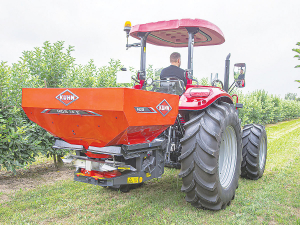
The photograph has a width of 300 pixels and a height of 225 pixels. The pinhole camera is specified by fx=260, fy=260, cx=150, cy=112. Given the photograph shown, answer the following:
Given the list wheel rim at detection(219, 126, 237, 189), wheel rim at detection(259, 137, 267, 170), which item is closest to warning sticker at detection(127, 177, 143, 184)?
wheel rim at detection(219, 126, 237, 189)

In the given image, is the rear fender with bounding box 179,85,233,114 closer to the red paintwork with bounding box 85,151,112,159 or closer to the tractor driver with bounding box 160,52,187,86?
the tractor driver with bounding box 160,52,187,86

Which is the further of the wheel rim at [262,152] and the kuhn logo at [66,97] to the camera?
the wheel rim at [262,152]

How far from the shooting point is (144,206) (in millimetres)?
3359

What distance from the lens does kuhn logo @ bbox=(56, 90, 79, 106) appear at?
2.51 metres

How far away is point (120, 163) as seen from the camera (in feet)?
9.09

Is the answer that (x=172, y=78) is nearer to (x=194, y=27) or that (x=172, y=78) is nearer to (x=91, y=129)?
(x=194, y=27)

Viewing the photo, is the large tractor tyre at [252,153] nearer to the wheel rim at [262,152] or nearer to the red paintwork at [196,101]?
the wheel rim at [262,152]

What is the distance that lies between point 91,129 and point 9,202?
6.50ft

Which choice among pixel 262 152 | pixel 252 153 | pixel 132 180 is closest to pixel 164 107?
pixel 132 180

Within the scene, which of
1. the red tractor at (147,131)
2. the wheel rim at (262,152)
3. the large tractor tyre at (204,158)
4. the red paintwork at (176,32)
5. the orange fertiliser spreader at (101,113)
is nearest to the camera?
the orange fertiliser spreader at (101,113)

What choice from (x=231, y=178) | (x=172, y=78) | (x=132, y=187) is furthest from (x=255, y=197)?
(x=172, y=78)

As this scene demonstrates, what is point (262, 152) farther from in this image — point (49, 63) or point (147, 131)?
point (49, 63)

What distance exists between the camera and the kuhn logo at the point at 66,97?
251 cm

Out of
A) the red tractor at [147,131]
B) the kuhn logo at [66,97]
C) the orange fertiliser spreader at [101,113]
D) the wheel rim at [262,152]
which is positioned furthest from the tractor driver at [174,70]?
the wheel rim at [262,152]
